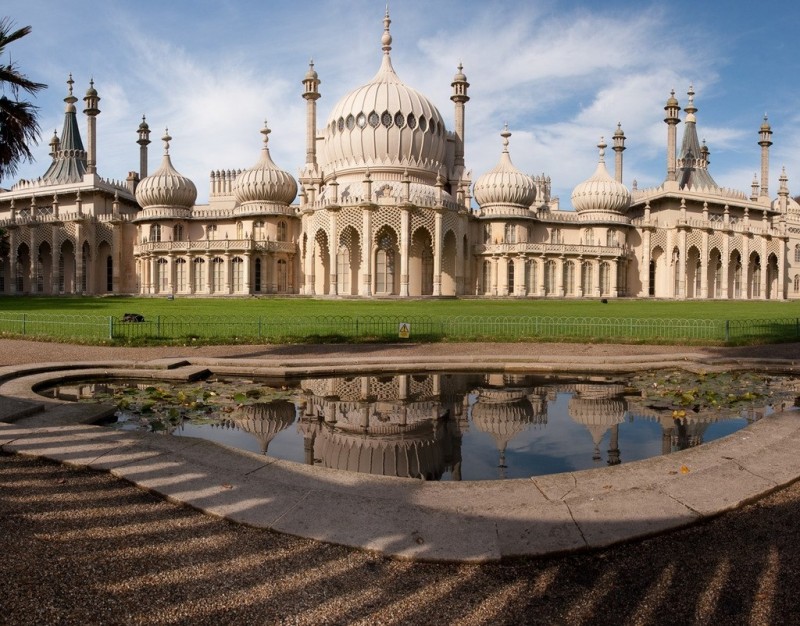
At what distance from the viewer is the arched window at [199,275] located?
151 feet

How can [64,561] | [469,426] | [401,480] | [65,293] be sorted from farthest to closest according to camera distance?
[65,293] → [469,426] → [401,480] → [64,561]

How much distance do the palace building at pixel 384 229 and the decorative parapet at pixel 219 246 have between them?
0.35ft

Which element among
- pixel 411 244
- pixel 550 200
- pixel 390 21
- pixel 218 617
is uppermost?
pixel 390 21

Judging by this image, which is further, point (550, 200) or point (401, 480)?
point (550, 200)

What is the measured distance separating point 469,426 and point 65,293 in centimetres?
5308

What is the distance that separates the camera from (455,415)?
8438mm

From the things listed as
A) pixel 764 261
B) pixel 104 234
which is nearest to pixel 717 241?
pixel 764 261

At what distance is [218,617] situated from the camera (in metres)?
3.04

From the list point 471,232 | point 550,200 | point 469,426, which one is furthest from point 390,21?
point 469,426

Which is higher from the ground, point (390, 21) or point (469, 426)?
point (390, 21)

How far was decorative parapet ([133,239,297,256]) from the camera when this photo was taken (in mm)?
44625

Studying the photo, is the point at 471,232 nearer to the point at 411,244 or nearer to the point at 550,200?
the point at 411,244

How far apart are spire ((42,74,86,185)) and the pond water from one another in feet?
189

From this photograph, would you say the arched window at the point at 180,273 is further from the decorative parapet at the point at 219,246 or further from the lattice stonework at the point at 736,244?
the lattice stonework at the point at 736,244
